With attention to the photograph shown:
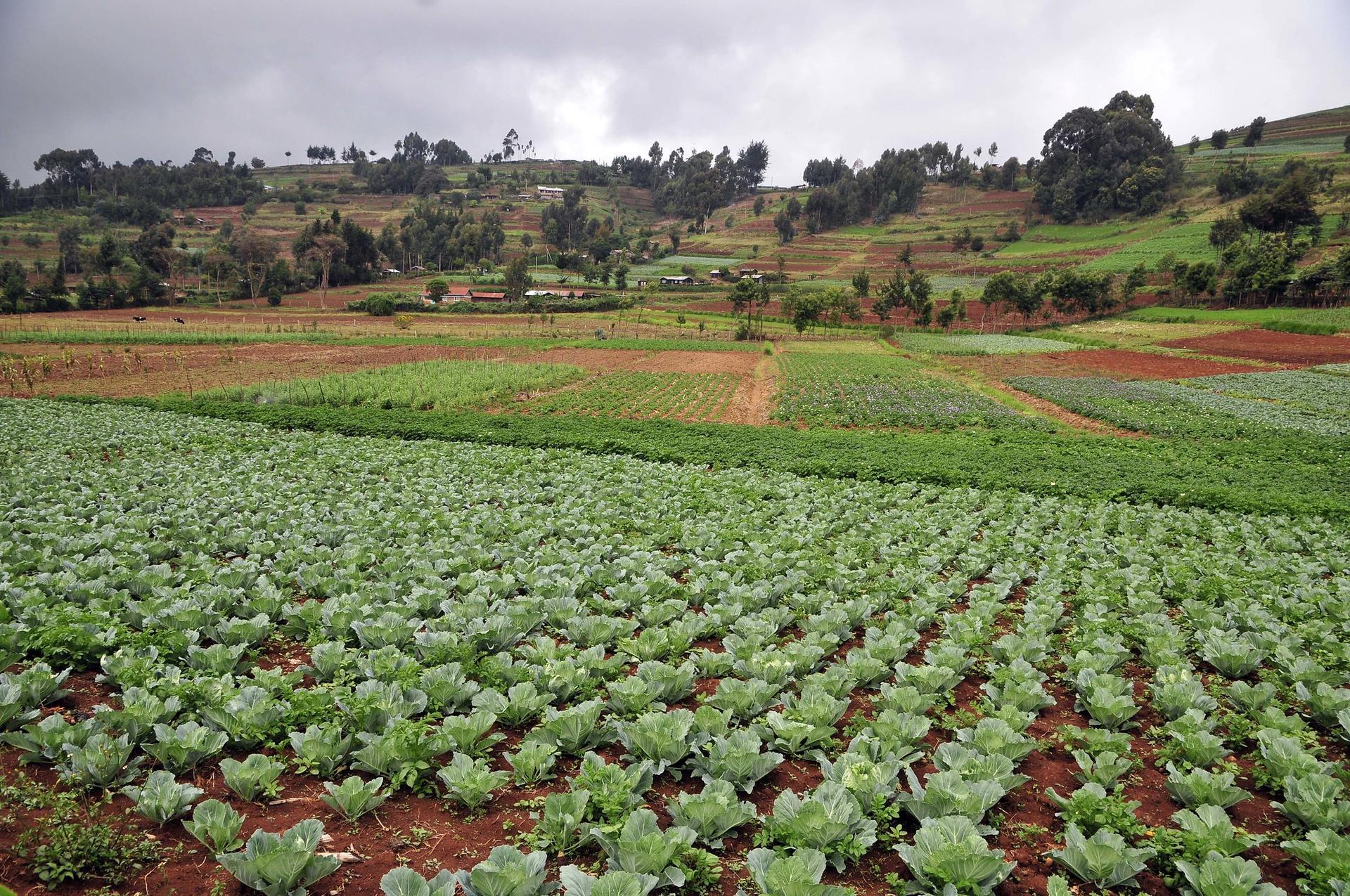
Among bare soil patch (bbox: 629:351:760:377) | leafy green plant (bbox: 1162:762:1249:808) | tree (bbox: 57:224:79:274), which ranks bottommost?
leafy green plant (bbox: 1162:762:1249:808)

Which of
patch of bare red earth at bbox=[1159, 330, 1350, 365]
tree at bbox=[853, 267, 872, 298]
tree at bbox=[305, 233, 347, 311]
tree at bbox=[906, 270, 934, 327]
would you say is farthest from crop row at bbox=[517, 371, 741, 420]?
tree at bbox=[305, 233, 347, 311]

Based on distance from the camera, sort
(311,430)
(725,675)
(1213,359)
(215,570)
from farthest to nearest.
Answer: (1213,359), (311,430), (215,570), (725,675)

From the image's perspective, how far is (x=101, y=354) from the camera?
148 ft

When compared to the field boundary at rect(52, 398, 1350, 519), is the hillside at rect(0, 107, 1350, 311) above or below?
above

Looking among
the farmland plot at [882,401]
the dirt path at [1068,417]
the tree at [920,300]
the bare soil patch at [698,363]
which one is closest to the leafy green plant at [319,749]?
the farmland plot at [882,401]

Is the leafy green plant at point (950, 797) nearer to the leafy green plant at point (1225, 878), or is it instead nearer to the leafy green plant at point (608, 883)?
the leafy green plant at point (1225, 878)

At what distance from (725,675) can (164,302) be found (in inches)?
4099

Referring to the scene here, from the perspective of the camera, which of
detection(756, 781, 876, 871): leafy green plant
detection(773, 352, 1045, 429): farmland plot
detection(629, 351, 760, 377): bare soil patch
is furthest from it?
detection(629, 351, 760, 377): bare soil patch

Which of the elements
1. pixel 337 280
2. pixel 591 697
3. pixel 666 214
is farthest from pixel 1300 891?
pixel 666 214

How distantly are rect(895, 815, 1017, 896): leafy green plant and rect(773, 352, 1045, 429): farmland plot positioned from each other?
2750cm

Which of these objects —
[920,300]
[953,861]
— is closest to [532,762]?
[953,861]

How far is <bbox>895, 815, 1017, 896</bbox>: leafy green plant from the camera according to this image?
157 inches

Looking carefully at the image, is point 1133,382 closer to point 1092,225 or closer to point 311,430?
point 311,430

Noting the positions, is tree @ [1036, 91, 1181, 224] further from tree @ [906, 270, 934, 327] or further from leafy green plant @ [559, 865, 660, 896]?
leafy green plant @ [559, 865, 660, 896]
